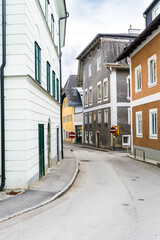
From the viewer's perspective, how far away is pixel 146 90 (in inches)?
749

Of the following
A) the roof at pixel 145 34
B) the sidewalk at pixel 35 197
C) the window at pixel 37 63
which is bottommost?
the sidewalk at pixel 35 197

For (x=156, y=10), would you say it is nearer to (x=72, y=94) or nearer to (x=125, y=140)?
(x=125, y=140)

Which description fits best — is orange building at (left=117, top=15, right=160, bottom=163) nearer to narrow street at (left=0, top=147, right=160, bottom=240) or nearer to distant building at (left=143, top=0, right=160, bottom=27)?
distant building at (left=143, top=0, right=160, bottom=27)

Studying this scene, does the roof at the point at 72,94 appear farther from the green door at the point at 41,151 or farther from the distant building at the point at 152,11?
the green door at the point at 41,151

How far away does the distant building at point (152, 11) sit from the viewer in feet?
66.3

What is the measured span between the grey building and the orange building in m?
8.74

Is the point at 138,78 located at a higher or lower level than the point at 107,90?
lower

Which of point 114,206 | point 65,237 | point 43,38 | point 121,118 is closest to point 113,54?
point 121,118

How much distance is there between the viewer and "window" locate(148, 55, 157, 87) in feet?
57.9

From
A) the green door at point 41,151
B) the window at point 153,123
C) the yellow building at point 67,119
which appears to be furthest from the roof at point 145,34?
the yellow building at point 67,119

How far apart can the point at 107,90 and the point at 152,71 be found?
14437 millimetres

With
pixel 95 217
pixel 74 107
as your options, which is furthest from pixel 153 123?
pixel 74 107

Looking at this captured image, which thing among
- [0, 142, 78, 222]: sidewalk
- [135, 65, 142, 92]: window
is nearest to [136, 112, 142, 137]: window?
[135, 65, 142, 92]: window

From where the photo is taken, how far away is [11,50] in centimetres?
909
